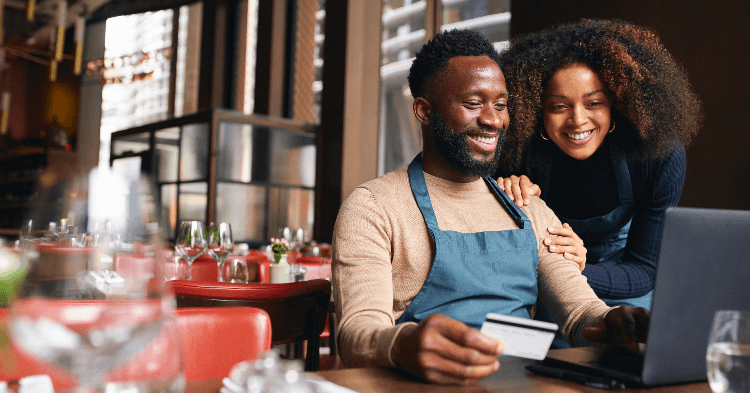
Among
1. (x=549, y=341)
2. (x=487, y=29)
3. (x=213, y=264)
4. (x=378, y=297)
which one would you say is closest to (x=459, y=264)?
(x=378, y=297)

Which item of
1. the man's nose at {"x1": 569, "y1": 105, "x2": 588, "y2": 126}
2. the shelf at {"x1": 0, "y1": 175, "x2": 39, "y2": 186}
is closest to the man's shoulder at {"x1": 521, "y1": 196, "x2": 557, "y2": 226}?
the man's nose at {"x1": 569, "y1": 105, "x2": 588, "y2": 126}

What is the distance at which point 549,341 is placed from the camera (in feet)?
2.41

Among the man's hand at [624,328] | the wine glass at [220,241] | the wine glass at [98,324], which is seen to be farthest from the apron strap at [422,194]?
the wine glass at [220,241]

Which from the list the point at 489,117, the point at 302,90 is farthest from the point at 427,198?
the point at 302,90

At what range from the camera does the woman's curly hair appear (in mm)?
1810

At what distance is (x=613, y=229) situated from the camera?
1861 millimetres

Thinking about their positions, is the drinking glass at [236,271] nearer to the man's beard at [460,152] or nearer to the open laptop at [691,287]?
the man's beard at [460,152]

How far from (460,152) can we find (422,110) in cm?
16

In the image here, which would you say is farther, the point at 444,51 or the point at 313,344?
the point at 313,344

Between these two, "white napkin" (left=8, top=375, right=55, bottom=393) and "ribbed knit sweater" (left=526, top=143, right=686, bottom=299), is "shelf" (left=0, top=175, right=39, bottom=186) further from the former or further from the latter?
"white napkin" (left=8, top=375, right=55, bottom=393)

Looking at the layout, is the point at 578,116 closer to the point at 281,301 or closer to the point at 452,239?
the point at 452,239

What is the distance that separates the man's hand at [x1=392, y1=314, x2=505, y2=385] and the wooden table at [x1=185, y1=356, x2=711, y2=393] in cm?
2

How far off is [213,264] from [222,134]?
3.06 meters

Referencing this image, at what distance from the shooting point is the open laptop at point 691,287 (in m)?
0.71
